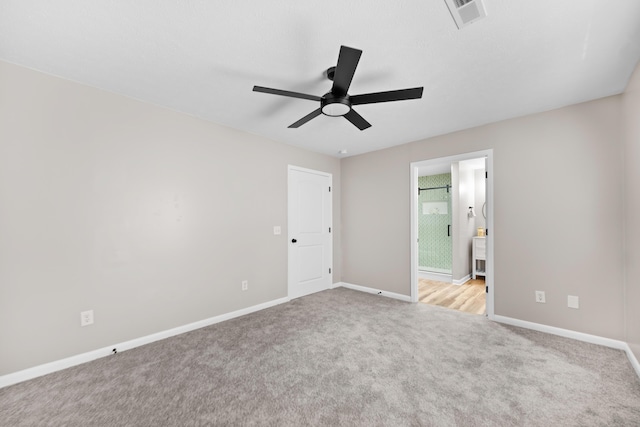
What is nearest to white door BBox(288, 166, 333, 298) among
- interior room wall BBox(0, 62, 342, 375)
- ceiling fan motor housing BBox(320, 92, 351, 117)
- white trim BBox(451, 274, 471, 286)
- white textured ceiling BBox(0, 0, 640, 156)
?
interior room wall BBox(0, 62, 342, 375)

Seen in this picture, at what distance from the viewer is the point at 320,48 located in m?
1.90

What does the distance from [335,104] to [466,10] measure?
38.2 inches

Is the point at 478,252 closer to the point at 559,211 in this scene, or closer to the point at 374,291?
the point at 374,291

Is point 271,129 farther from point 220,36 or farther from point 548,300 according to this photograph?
point 548,300

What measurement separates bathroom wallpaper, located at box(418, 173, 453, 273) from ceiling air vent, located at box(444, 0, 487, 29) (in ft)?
15.5

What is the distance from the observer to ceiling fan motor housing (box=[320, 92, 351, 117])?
205cm

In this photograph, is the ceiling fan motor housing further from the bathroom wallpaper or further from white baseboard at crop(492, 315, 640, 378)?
the bathroom wallpaper

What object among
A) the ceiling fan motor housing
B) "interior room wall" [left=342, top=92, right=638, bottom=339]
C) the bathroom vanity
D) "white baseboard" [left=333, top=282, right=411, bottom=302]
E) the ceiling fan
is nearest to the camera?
the ceiling fan

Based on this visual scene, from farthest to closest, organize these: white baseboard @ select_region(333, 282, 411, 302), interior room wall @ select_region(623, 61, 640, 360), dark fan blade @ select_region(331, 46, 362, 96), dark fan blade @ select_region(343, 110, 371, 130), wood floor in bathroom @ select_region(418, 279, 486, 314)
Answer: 1. white baseboard @ select_region(333, 282, 411, 302)
2. wood floor in bathroom @ select_region(418, 279, 486, 314)
3. dark fan blade @ select_region(343, 110, 371, 130)
4. interior room wall @ select_region(623, 61, 640, 360)
5. dark fan blade @ select_region(331, 46, 362, 96)

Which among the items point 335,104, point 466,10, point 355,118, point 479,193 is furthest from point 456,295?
point 466,10

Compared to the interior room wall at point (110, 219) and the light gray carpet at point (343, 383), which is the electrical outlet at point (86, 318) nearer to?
the interior room wall at point (110, 219)

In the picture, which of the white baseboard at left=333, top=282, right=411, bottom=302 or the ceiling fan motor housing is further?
the white baseboard at left=333, top=282, right=411, bottom=302

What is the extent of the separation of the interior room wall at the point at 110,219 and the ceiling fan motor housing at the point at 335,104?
72.7 inches

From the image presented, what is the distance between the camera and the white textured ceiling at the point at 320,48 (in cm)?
158
